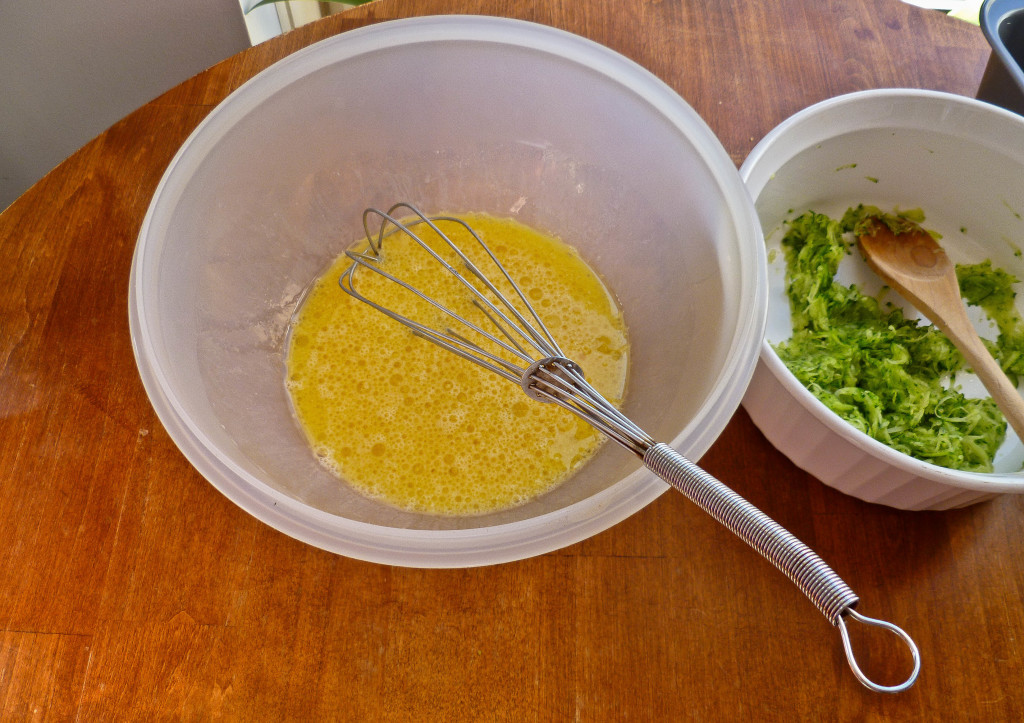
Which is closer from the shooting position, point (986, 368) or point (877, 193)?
point (986, 368)

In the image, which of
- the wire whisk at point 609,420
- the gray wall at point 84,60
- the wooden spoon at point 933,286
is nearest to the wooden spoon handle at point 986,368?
the wooden spoon at point 933,286

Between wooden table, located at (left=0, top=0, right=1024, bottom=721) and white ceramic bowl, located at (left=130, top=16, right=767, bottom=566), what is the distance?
2.3 inches

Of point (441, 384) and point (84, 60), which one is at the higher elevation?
point (84, 60)

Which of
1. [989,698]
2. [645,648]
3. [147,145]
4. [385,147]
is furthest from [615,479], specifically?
[147,145]

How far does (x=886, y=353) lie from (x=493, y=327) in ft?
1.01

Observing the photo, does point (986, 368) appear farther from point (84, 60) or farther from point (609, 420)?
point (84, 60)

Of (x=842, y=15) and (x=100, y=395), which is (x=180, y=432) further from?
(x=842, y=15)

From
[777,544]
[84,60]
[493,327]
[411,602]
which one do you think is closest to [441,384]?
[493,327]

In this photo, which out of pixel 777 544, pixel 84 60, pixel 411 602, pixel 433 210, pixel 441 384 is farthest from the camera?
pixel 84 60

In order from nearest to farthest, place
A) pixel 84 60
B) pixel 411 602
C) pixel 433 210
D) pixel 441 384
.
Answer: pixel 411 602, pixel 441 384, pixel 433 210, pixel 84 60

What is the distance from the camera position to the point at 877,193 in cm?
66

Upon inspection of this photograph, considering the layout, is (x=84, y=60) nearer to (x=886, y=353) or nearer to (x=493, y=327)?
(x=493, y=327)

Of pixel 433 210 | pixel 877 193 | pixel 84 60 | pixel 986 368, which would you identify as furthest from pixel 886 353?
pixel 84 60

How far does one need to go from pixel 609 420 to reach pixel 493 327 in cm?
23
